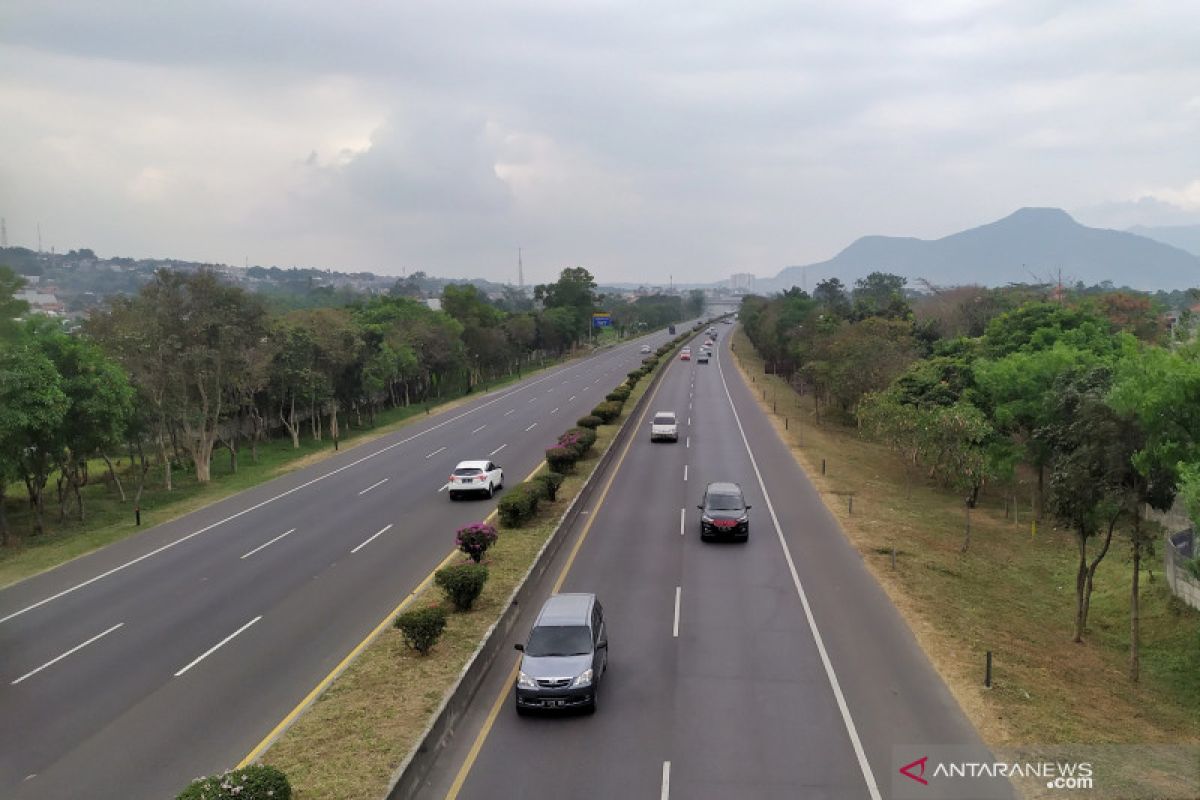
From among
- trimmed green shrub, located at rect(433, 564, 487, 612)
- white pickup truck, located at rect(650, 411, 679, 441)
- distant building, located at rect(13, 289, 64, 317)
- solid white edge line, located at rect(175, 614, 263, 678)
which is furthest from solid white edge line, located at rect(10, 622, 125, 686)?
white pickup truck, located at rect(650, 411, 679, 441)

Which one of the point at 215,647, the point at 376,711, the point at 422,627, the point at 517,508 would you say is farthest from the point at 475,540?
the point at 376,711

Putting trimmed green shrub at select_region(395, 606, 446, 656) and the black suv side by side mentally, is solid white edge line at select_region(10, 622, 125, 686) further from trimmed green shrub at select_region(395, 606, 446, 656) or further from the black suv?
the black suv

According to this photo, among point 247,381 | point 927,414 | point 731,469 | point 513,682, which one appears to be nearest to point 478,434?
point 247,381

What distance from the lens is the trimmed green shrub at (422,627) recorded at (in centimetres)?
1670

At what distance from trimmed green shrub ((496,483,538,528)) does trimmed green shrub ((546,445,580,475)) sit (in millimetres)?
7183

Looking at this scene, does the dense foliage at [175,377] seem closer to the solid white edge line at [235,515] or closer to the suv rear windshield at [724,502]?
the solid white edge line at [235,515]

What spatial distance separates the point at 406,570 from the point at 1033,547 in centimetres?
2389

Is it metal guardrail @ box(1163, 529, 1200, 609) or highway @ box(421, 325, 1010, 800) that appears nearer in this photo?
highway @ box(421, 325, 1010, 800)

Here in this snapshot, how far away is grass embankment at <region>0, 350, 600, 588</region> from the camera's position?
27.7 metres

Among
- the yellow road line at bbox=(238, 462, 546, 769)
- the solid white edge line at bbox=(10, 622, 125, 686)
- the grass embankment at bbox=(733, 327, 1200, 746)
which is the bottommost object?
the grass embankment at bbox=(733, 327, 1200, 746)

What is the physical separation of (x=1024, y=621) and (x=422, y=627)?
16.0 meters

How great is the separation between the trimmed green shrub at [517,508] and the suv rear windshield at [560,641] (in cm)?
1152

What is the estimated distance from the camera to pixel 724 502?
88.0ft

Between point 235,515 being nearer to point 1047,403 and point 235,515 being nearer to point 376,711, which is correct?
point 376,711
